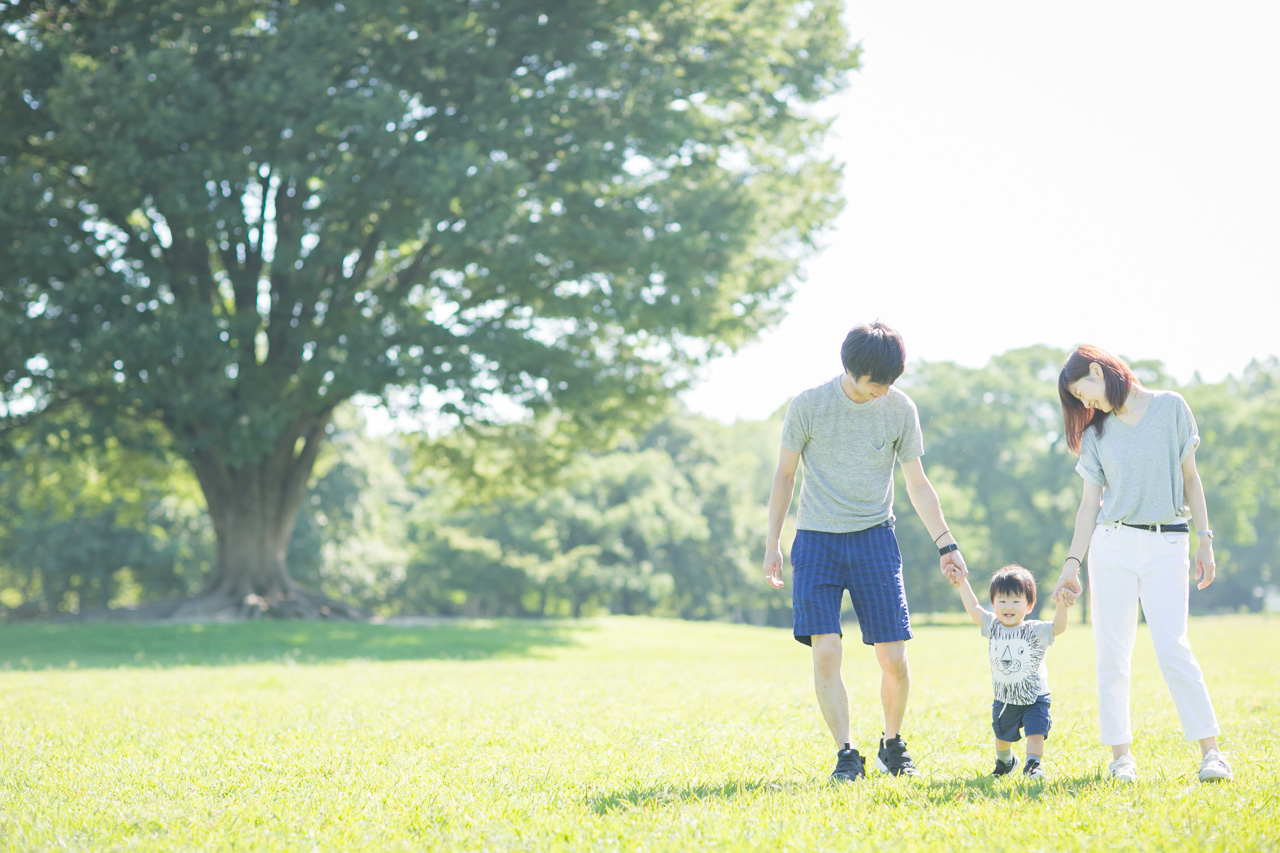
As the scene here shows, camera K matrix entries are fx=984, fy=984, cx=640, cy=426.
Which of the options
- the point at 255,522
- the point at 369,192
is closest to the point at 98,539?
the point at 255,522

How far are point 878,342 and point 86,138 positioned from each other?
16.2 m

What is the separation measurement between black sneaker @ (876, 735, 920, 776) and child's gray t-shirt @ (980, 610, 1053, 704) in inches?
21.6

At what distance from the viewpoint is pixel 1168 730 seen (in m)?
6.46

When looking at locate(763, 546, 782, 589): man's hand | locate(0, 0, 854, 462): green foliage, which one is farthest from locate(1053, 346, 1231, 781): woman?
locate(0, 0, 854, 462): green foliage

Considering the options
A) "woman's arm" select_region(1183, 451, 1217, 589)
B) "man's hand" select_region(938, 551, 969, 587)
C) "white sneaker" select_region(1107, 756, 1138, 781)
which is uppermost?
"woman's arm" select_region(1183, 451, 1217, 589)

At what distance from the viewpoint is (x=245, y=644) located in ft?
55.8

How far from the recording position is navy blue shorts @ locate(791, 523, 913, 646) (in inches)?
199

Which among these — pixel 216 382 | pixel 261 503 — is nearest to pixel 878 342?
pixel 216 382

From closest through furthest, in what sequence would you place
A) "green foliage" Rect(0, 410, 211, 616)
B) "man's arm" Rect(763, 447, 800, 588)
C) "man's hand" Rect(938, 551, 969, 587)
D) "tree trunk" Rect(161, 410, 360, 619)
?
"man's hand" Rect(938, 551, 969, 587) → "man's arm" Rect(763, 447, 800, 588) → "tree trunk" Rect(161, 410, 360, 619) → "green foliage" Rect(0, 410, 211, 616)

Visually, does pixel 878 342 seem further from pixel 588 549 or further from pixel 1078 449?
pixel 588 549

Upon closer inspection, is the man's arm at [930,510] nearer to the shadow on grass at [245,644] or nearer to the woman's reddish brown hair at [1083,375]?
the woman's reddish brown hair at [1083,375]

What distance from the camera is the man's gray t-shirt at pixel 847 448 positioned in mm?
5129

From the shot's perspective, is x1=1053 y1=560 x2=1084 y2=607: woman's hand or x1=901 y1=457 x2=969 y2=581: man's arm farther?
x1=901 y1=457 x2=969 y2=581: man's arm

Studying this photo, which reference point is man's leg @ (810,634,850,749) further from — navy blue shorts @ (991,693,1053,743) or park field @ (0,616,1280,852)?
navy blue shorts @ (991,693,1053,743)
